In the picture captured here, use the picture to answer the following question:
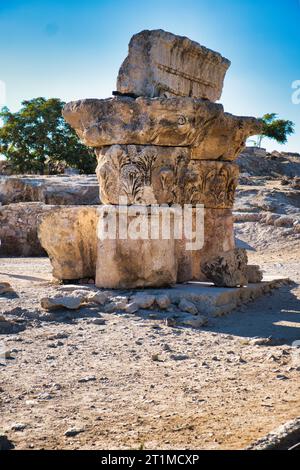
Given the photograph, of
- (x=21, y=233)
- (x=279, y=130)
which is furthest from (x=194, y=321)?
(x=279, y=130)

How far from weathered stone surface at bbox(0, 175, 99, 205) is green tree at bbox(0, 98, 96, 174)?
10.5 metres

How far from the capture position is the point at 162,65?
265 inches

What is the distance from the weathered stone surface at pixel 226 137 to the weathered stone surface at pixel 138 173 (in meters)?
1.08

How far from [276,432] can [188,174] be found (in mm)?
4820

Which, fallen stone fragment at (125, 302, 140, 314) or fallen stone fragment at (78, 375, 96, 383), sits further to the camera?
fallen stone fragment at (125, 302, 140, 314)

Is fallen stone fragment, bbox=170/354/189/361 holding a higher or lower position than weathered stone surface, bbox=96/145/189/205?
lower

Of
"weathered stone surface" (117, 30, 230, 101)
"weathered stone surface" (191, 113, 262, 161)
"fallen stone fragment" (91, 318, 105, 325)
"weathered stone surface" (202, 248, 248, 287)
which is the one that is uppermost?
"weathered stone surface" (117, 30, 230, 101)

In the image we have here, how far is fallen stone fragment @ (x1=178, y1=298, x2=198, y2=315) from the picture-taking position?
17.9 feet

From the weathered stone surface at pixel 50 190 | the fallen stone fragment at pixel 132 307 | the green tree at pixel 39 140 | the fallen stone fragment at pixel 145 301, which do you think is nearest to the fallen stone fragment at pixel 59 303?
the fallen stone fragment at pixel 132 307

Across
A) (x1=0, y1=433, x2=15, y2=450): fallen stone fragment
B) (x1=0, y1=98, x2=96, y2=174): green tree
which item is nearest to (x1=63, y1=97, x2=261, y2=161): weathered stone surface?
(x1=0, y1=433, x2=15, y2=450): fallen stone fragment

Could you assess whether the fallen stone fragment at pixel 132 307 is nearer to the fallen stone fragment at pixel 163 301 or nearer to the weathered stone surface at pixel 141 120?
the fallen stone fragment at pixel 163 301

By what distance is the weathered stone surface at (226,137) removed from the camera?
287 inches

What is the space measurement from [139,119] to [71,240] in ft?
5.36

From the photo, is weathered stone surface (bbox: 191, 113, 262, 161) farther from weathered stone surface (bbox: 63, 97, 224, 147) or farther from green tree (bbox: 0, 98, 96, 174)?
green tree (bbox: 0, 98, 96, 174)
